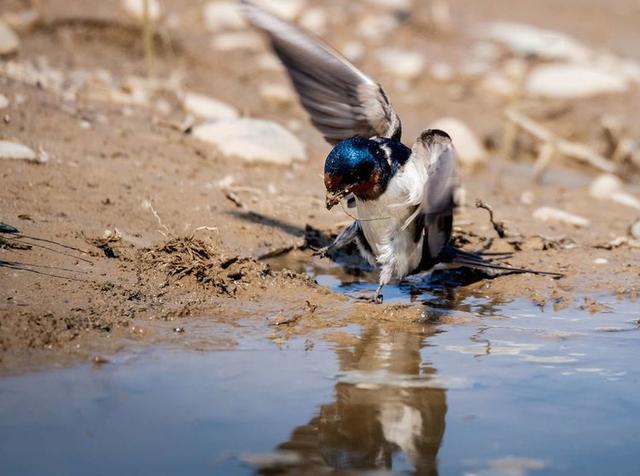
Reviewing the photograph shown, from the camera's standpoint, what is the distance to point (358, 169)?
4.75 m

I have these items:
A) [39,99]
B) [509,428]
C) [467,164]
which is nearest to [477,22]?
[467,164]

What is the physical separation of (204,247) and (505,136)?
546 cm

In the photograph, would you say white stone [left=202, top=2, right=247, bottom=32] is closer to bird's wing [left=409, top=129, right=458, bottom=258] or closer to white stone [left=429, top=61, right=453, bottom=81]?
white stone [left=429, top=61, right=453, bottom=81]

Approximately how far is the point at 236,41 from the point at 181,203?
5807 mm

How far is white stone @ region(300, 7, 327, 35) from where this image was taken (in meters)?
12.6

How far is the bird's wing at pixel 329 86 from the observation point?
5633 millimetres

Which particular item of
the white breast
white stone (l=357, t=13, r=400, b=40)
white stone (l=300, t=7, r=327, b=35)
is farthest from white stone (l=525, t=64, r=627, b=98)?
the white breast

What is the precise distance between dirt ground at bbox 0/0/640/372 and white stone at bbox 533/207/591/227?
0.28 ft

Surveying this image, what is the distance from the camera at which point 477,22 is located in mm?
14492

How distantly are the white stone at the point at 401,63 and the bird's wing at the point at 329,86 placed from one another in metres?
6.28

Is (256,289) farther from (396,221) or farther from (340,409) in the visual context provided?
(340,409)

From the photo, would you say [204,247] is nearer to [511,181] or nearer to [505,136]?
[511,181]

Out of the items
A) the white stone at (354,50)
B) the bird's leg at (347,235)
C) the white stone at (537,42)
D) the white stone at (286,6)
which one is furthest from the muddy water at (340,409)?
the white stone at (537,42)

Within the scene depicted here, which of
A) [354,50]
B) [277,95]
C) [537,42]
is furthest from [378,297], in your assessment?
[537,42]
